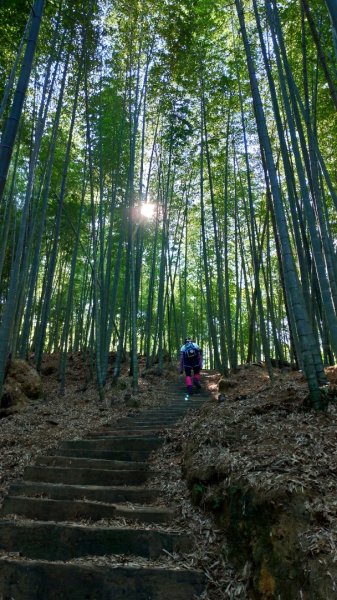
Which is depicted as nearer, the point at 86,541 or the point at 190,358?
the point at 86,541

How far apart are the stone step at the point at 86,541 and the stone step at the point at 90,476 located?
825 mm

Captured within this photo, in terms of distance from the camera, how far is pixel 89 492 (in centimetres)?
294

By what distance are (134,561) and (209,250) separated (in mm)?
12545

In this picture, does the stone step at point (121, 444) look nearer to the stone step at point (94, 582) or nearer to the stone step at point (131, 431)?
the stone step at point (131, 431)

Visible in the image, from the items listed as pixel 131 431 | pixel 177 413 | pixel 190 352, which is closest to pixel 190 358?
pixel 190 352

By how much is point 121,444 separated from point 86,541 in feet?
5.38

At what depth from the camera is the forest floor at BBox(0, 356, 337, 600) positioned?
5.65ft

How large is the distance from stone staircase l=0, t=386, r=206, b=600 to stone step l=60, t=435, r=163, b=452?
0.46ft

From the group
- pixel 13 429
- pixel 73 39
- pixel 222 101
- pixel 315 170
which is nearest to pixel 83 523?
pixel 13 429

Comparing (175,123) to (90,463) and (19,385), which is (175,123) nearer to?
(19,385)

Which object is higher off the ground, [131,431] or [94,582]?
[131,431]

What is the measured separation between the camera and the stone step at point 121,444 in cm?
393

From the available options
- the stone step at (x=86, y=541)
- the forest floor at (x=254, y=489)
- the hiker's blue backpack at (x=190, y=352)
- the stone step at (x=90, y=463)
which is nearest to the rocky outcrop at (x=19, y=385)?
the forest floor at (x=254, y=489)

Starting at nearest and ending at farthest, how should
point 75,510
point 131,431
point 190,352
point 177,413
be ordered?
point 75,510 < point 131,431 < point 177,413 < point 190,352
